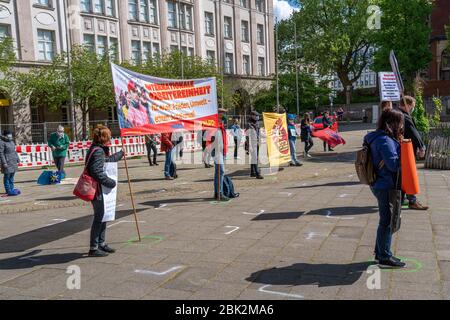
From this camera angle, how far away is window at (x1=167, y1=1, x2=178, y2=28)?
1546 inches

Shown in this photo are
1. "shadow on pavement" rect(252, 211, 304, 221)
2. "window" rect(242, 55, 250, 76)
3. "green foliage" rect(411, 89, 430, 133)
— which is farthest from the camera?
"window" rect(242, 55, 250, 76)

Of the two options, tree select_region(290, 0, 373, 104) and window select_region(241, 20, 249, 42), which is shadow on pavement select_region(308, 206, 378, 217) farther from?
tree select_region(290, 0, 373, 104)

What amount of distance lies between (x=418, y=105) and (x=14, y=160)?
470 inches

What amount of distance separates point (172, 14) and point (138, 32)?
4.85 metres

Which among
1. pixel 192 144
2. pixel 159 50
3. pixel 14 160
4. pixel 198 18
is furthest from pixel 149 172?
pixel 198 18

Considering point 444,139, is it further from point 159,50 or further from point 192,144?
point 159,50

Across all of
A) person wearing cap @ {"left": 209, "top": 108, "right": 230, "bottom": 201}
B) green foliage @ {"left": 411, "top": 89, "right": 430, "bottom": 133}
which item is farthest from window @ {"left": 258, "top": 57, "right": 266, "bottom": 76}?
person wearing cap @ {"left": 209, "top": 108, "right": 230, "bottom": 201}

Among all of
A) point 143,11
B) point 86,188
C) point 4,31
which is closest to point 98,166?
point 86,188

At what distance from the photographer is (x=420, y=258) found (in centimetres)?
517

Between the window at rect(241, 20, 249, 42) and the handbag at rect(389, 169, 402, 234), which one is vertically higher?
the window at rect(241, 20, 249, 42)

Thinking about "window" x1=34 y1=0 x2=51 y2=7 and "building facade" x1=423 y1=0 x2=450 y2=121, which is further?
"building facade" x1=423 y1=0 x2=450 y2=121

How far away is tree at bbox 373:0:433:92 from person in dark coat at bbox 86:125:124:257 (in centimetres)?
4665

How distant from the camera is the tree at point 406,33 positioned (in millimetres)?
47688

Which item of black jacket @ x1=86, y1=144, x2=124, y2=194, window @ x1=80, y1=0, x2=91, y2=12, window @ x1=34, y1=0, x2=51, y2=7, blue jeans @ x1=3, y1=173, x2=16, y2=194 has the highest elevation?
window @ x1=80, y1=0, x2=91, y2=12
